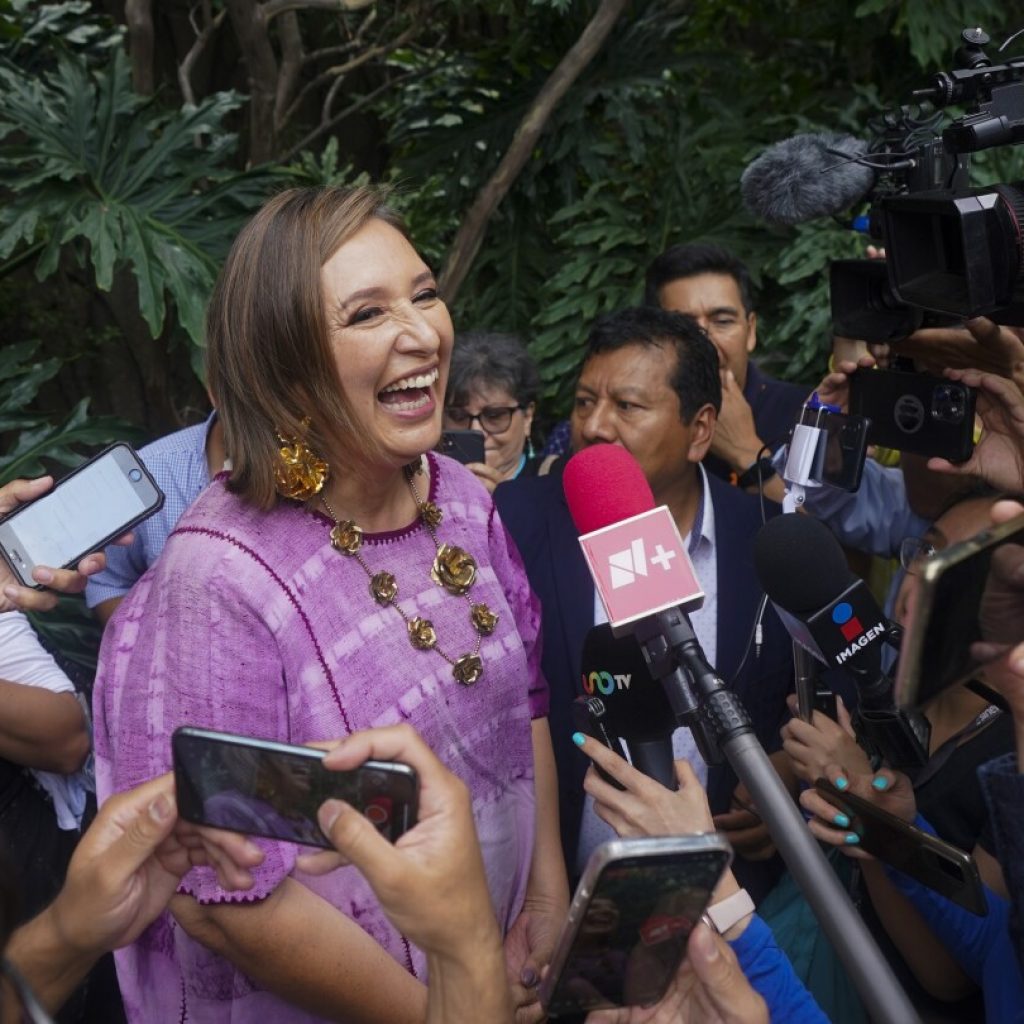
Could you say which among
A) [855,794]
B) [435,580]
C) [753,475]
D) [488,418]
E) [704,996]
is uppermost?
[435,580]

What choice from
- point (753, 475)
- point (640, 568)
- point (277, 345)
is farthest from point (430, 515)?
point (753, 475)

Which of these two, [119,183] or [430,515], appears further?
[119,183]

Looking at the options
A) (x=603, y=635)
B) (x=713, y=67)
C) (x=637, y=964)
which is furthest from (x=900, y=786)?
(x=713, y=67)

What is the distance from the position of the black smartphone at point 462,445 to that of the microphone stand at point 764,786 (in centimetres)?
176

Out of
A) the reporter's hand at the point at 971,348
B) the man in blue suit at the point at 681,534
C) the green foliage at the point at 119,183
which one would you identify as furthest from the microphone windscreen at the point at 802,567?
the green foliage at the point at 119,183

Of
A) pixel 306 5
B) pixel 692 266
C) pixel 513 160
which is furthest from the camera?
pixel 513 160

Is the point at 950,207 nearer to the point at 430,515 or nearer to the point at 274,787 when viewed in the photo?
the point at 430,515

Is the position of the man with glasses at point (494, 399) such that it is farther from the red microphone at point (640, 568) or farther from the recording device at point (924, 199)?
the red microphone at point (640, 568)

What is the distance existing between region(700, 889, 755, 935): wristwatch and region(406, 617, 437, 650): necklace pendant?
0.55 m

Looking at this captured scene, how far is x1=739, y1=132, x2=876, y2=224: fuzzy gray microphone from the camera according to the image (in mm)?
2305

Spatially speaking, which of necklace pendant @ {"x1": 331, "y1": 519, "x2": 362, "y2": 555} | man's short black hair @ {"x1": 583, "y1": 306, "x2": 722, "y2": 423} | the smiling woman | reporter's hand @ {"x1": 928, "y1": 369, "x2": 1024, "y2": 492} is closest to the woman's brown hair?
the smiling woman

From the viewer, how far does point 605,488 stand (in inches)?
70.1

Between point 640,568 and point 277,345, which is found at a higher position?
point 277,345

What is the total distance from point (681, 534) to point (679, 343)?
1.66 ft
